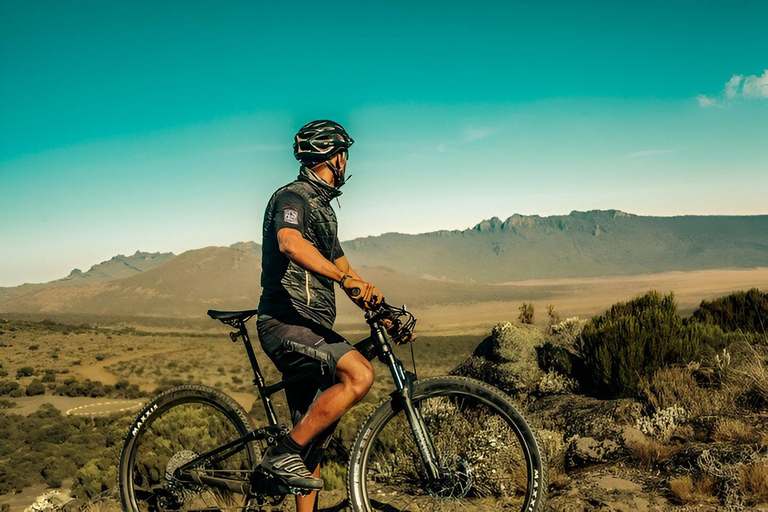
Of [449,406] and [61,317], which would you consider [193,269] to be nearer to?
[61,317]

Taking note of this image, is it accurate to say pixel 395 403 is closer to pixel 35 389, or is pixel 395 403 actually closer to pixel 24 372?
pixel 35 389

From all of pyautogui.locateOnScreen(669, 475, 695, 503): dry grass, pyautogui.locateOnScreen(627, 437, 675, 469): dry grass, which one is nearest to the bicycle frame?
pyautogui.locateOnScreen(669, 475, 695, 503): dry grass

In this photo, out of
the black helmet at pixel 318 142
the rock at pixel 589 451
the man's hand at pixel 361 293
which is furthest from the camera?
the rock at pixel 589 451

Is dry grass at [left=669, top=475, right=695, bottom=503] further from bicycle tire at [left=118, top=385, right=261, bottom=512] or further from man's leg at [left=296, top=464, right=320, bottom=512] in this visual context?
bicycle tire at [left=118, top=385, right=261, bottom=512]

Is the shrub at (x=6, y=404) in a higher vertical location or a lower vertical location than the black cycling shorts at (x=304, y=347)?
lower

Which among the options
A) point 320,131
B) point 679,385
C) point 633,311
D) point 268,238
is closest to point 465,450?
point 268,238

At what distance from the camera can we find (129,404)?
2819 centimetres

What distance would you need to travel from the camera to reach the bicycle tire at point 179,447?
367 cm

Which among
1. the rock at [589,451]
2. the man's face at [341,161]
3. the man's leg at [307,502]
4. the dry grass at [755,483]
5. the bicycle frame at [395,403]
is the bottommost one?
the rock at [589,451]

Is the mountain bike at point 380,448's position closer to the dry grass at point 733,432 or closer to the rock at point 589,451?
the rock at point 589,451

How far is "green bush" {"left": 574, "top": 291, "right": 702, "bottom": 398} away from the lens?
287 inches

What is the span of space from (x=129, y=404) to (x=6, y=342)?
24.2 meters

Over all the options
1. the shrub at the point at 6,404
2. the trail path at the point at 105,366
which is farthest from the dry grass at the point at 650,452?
the trail path at the point at 105,366

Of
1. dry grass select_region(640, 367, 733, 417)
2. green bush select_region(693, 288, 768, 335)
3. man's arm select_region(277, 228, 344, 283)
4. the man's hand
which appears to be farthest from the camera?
green bush select_region(693, 288, 768, 335)
